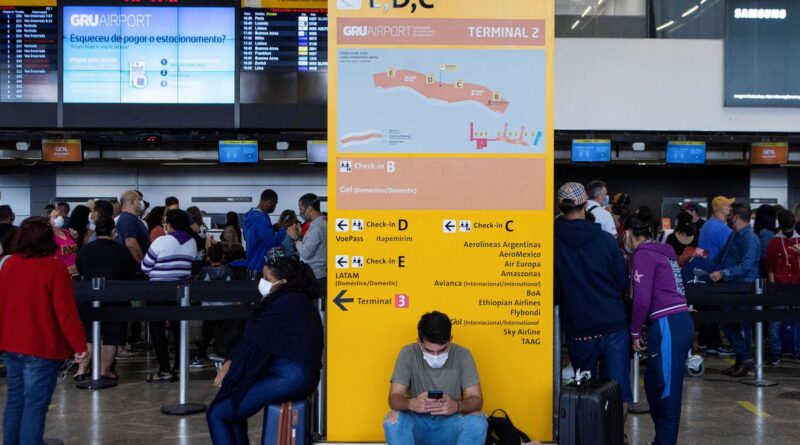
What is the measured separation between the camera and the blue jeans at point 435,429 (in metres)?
4.73

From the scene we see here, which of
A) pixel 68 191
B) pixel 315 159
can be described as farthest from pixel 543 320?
pixel 68 191

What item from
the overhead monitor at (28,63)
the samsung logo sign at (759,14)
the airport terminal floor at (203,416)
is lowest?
the airport terminal floor at (203,416)

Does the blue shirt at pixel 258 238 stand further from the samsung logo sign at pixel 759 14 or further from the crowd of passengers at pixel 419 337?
the samsung logo sign at pixel 759 14

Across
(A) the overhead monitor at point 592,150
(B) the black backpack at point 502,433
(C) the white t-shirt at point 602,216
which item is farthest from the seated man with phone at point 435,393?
(A) the overhead monitor at point 592,150

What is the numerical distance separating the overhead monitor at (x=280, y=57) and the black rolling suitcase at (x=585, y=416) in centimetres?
849

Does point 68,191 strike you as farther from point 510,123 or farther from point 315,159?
point 510,123

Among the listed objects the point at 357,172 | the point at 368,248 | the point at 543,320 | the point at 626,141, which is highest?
the point at 626,141

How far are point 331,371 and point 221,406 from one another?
2.00ft

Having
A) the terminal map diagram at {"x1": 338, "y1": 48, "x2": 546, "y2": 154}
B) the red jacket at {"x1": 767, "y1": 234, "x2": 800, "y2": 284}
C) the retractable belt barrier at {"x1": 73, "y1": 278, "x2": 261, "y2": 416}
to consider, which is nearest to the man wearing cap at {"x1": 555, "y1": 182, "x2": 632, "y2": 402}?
the terminal map diagram at {"x1": 338, "y1": 48, "x2": 546, "y2": 154}

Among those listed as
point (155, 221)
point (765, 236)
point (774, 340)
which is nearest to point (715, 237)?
point (765, 236)

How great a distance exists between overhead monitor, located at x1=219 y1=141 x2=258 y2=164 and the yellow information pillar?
900 centimetres

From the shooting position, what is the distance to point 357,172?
16.3 ft

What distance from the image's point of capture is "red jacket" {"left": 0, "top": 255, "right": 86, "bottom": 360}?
526 cm

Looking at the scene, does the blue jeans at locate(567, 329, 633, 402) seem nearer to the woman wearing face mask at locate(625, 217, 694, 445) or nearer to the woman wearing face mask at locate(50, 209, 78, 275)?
→ the woman wearing face mask at locate(625, 217, 694, 445)
